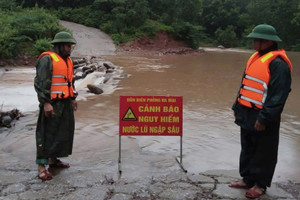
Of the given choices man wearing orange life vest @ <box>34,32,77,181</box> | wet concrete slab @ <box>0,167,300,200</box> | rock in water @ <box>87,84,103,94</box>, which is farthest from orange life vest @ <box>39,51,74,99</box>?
rock in water @ <box>87,84,103,94</box>

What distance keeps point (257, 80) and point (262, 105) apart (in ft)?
0.89

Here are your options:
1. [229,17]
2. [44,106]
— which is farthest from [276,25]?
[44,106]

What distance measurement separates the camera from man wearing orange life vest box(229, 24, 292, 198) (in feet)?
11.9

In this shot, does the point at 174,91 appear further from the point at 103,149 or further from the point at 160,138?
the point at 103,149

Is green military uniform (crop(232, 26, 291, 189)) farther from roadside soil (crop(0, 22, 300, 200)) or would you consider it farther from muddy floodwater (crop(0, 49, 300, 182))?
muddy floodwater (crop(0, 49, 300, 182))

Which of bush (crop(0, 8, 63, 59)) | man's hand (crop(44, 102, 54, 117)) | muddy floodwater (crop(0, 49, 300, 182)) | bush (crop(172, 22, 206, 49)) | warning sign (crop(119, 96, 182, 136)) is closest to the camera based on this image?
man's hand (crop(44, 102, 54, 117))

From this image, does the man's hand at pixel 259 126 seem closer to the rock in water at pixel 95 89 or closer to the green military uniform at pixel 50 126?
the green military uniform at pixel 50 126

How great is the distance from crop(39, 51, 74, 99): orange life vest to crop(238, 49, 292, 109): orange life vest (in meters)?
2.14

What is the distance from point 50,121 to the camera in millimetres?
4402

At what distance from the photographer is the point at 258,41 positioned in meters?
3.89

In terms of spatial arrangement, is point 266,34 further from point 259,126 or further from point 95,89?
point 95,89

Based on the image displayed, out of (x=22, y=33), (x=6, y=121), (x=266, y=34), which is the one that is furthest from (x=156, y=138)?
(x=22, y=33)

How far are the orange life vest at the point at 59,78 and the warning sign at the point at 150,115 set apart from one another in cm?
77

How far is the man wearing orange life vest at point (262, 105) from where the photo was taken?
11.9 feet
